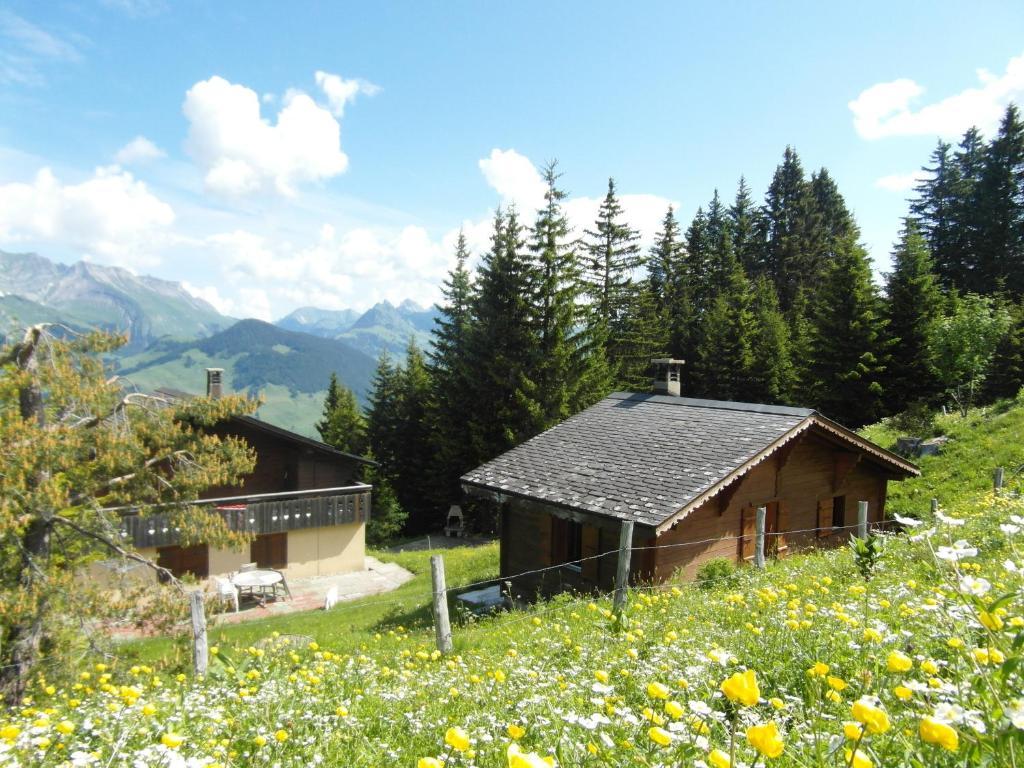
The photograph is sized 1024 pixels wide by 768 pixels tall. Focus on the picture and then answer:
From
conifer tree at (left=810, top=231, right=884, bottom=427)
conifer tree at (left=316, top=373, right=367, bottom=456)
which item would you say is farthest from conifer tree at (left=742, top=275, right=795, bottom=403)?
conifer tree at (left=316, top=373, right=367, bottom=456)

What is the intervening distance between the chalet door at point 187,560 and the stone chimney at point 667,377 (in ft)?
57.5

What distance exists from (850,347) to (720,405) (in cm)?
2076

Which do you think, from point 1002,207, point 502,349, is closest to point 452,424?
point 502,349

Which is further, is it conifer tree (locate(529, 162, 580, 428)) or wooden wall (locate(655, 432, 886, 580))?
conifer tree (locate(529, 162, 580, 428))

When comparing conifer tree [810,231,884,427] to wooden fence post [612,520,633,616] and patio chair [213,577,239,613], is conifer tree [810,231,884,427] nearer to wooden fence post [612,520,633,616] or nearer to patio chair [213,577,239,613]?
wooden fence post [612,520,633,616]

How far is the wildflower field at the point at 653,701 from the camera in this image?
210 cm

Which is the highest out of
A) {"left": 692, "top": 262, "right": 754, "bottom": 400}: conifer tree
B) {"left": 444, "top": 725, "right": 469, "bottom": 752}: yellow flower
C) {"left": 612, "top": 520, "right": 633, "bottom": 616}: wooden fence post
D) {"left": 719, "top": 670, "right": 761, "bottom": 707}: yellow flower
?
{"left": 692, "top": 262, "right": 754, "bottom": 400}: conifer tree

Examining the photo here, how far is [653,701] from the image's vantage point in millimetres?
3721

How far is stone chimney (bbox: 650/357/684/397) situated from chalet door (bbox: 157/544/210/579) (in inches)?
690

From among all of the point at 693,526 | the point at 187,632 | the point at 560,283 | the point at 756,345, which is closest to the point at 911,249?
the point at 756,345

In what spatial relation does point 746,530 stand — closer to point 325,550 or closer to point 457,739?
point 457,739

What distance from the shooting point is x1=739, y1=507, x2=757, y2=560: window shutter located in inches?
564

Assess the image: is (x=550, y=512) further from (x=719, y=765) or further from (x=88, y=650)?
(x=719, y=765)

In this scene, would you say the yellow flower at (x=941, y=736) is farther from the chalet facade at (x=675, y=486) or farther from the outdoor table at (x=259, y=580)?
the outdoor table at (x=259, y=580)
